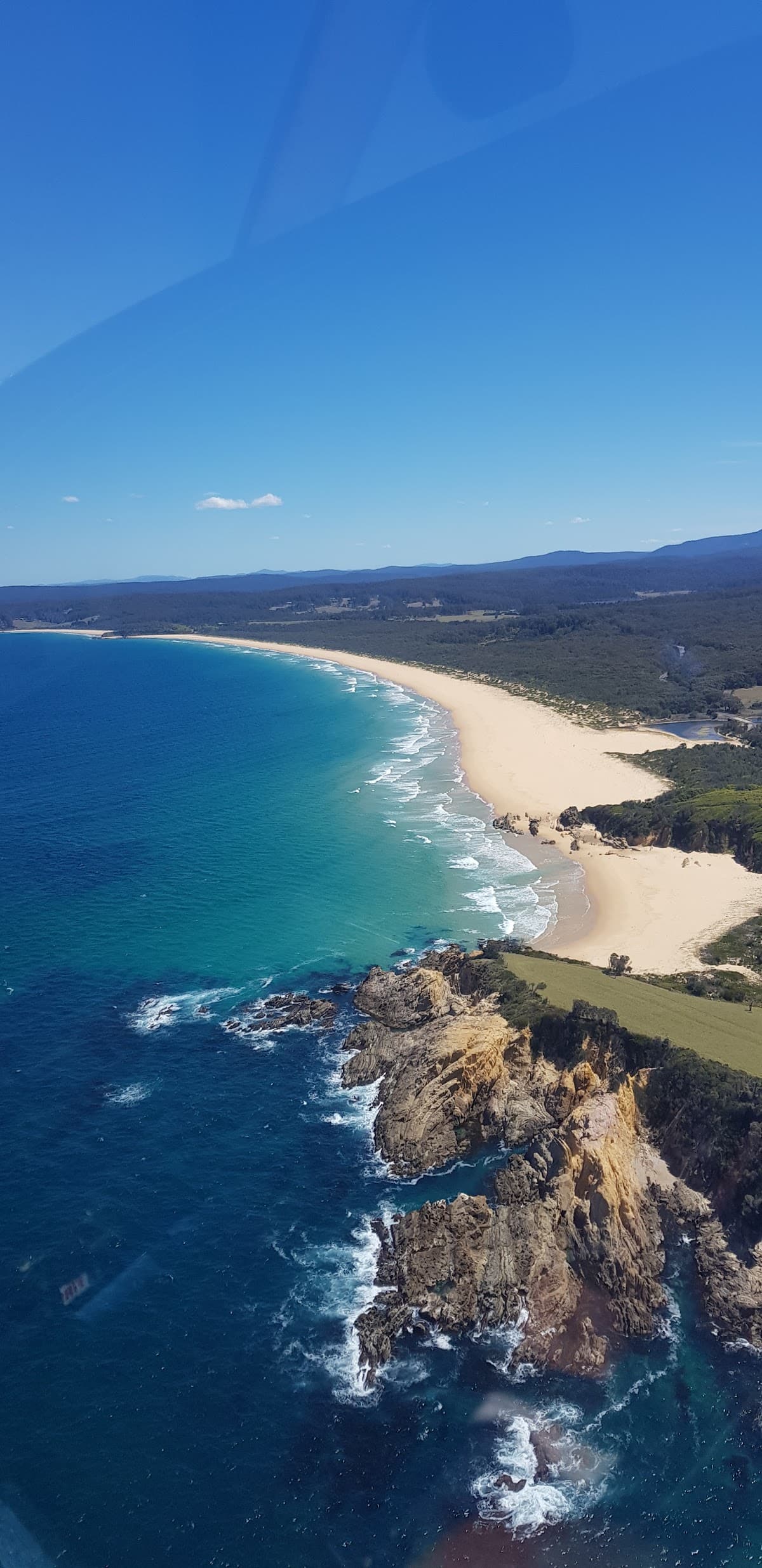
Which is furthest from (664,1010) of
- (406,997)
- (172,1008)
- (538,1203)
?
(172,1008)

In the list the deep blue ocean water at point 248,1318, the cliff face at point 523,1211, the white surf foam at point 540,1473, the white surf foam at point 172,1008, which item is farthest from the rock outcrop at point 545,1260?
the white surf foam at point 172,1008

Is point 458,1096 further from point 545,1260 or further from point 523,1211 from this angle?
point 545,1260

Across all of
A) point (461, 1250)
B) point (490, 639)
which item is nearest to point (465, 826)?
point (461, 1250)

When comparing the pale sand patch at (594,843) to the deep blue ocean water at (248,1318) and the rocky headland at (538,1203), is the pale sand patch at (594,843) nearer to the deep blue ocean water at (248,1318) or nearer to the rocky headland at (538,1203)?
the deep blue ocean water at (248,1318)

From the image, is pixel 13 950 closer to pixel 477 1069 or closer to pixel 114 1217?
pixel 114 1217

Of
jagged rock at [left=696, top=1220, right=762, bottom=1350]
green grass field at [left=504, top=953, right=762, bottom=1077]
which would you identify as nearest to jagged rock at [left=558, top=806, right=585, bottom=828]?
green grass field at [left=504, top=953, right=762, bottom=1077]

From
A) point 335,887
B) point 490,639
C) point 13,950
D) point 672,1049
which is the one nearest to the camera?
point 672,1049

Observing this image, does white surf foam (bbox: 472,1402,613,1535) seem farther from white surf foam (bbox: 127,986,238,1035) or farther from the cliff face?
white surf foam (bbox: 127,986,238,1035)
